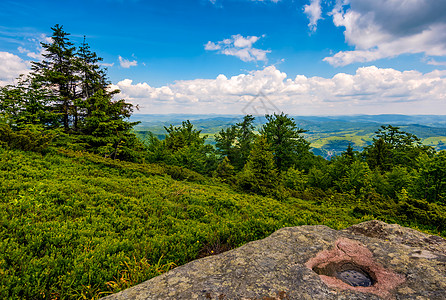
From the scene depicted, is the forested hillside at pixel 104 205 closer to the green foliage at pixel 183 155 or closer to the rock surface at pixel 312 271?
the rock surface at pixel 312 271

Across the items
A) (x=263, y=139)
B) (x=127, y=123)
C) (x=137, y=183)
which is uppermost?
(x=127, y=123)

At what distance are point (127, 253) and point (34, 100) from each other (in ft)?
73.1

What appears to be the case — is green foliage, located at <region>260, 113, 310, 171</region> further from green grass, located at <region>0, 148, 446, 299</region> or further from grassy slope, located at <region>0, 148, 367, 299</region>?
grassy slope, located at <region>0, 148, 367, 299</region>

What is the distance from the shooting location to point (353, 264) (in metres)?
3.66

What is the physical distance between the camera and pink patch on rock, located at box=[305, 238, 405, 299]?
9.66 ft

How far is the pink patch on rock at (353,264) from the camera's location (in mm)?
2945

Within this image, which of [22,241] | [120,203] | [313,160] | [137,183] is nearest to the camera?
[22,241]

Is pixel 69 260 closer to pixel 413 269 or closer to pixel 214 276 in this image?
pixel 214 276

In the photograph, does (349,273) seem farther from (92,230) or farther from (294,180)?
(294,180)

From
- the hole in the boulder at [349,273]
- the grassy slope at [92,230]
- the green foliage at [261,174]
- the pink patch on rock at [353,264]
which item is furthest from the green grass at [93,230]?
the green foliage at [261,174]

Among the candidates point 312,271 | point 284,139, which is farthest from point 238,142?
point 312,271

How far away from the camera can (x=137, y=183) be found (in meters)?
10.5

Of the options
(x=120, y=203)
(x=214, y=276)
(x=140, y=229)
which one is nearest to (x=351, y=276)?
(x=214, y=276)

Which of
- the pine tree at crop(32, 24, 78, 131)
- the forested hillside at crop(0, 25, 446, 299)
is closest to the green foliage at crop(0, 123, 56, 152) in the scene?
the forested hillside at crop(0, 25, 446, 299)
